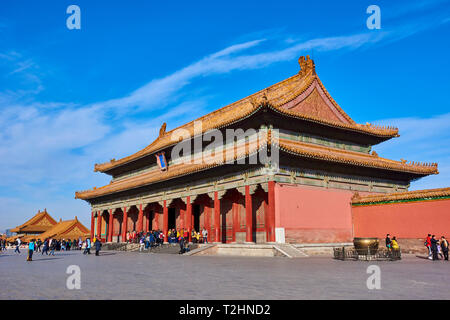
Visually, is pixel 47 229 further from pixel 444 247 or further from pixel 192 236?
pixel 444 247

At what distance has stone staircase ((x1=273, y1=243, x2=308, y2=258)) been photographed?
19.2m

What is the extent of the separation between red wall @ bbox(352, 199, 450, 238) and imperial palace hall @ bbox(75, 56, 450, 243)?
0.52 feet

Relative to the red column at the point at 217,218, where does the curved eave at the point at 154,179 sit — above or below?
above

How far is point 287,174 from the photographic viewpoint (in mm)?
22578

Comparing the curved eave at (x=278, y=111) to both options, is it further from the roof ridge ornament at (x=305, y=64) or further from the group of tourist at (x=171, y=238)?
the group of tourist at (x=171, y=238)

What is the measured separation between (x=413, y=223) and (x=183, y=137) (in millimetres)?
18178

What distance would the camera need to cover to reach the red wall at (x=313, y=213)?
870 inches

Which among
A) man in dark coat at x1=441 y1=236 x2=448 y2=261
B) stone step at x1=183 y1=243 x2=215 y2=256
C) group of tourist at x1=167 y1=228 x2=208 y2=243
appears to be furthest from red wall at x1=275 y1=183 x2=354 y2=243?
group of tourist at x1=167 y1=228 x2=208 y2=243

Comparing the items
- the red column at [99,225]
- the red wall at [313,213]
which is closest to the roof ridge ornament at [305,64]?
the red wall at [313,213]

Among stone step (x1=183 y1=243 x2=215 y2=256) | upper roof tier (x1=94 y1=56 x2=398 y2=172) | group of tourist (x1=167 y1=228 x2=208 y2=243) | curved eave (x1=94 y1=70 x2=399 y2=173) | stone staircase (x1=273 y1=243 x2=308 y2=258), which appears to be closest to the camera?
stone staircase (x1=273 y1=243 x2=308 y2=258)

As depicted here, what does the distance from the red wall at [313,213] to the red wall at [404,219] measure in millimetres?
940

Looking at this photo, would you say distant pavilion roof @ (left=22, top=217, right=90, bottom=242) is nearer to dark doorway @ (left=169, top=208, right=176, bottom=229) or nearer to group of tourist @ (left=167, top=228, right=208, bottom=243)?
dark doorway @ (left=169, top=208, right=176, bottom=229)

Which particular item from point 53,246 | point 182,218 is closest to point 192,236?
point 182,218

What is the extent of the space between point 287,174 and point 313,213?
10.4 feet
